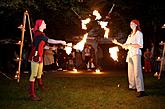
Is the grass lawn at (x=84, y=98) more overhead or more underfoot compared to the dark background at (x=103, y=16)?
more underfoot

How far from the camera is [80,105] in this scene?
9703 mm

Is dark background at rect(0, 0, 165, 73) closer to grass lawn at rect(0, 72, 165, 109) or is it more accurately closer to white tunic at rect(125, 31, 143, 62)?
grass lawn at rect(0, 72, 165, 109)

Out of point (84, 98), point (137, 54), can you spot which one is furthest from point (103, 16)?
point (84, 98)

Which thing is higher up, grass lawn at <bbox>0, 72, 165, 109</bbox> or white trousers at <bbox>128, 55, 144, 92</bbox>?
white trousers at <bbox>128, 55, 144, 92</bbox>

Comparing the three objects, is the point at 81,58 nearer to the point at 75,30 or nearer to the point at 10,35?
the point at 75,30

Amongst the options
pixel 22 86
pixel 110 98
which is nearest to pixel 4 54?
pixel 22 86

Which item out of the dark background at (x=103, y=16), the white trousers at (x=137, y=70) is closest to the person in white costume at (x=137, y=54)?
the white trousers at (x=137, y=70)

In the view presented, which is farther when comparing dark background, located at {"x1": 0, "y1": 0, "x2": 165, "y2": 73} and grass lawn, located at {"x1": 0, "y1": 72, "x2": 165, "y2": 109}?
dark background, located at {"x1": 0, "y1": 0, "x2": 165, "y2": 73}

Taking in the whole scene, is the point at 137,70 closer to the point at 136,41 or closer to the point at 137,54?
the point at 137,54

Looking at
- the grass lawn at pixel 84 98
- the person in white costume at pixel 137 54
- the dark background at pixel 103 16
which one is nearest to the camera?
the grass lawn at pixel 84 98

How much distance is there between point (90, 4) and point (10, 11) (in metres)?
5.23

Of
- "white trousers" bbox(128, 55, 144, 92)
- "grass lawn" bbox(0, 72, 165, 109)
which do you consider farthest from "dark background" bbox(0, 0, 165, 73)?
"white trousers" bbox(128, 55, 144, 92)

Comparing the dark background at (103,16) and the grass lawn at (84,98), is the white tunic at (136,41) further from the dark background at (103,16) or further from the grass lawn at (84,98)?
the dark background at (103,16)

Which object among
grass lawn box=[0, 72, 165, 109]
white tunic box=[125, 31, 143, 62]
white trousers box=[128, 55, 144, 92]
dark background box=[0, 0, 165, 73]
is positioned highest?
dark background box=[0, 0, 165, 73]
